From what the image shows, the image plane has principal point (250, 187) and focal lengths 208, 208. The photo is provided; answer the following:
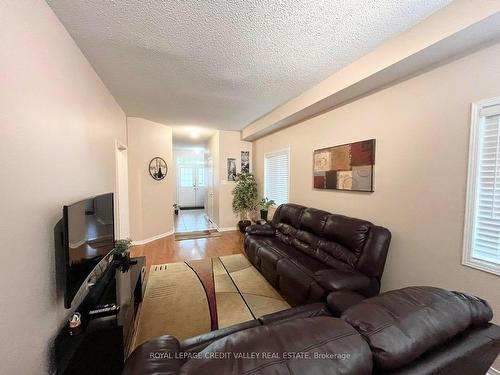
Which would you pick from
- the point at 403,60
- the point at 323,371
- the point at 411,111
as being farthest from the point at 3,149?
the point at 411,111

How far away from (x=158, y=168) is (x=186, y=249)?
1.93m

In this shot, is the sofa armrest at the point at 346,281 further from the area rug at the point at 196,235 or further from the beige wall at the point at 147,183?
the beige wall at the point at 147,183

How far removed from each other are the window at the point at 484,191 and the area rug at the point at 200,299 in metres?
1.75

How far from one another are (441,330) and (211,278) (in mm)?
2658

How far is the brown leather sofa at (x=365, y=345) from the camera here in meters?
0.57

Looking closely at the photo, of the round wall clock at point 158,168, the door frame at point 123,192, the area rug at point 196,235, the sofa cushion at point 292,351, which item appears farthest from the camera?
the area rug at point 196,235

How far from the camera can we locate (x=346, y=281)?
6.18ft

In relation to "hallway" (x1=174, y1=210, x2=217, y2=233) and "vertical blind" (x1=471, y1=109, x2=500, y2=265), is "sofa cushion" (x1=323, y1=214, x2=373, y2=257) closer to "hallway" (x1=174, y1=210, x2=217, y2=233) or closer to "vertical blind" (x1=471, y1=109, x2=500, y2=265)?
"vertical blind" (x1=471, y1=109, x2=500, y2=265)

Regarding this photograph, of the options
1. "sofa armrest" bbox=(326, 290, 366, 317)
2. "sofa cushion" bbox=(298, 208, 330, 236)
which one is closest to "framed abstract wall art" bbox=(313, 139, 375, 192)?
"sofa cushion" bbox=(298, 208, 330, 236)

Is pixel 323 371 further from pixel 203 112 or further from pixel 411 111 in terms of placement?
pixel 203 112

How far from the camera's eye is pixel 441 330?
0.73 m

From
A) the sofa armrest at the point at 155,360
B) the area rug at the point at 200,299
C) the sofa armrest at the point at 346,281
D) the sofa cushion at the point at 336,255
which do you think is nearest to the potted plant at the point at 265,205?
the area rug at the point at 200,299

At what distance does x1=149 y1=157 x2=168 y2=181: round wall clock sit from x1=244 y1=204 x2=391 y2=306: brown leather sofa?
2633 mm

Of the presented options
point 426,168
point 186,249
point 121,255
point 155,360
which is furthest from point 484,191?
point 186,249
